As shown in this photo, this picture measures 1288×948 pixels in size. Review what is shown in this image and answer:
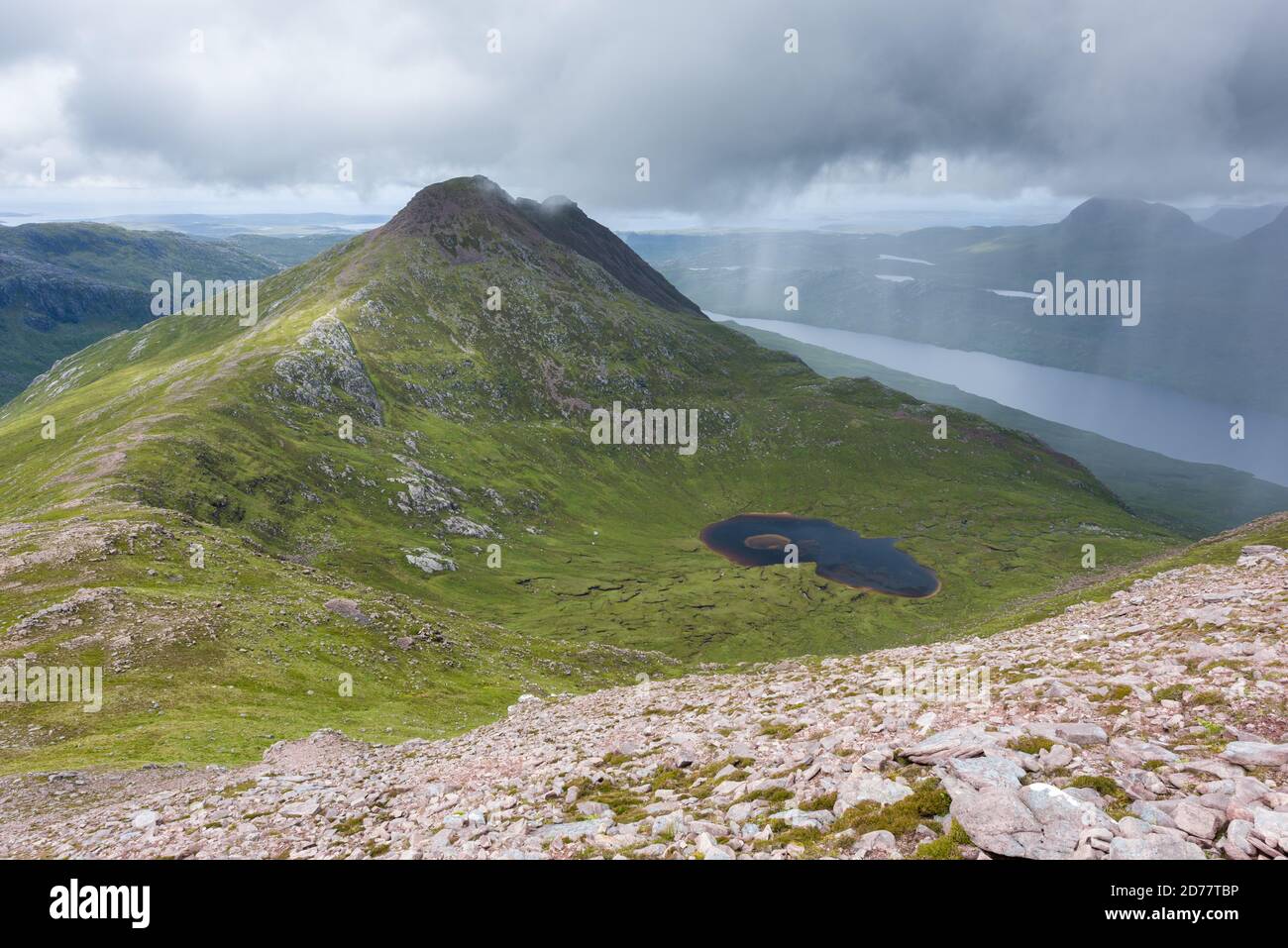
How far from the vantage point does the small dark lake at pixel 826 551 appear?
497ft

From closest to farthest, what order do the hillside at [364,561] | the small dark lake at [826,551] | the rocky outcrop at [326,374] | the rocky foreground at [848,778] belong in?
the rocky foreground at [848,778], the hillside at [364,561], the rocky outcrop at [326,374], the small dark lake at [826,551]

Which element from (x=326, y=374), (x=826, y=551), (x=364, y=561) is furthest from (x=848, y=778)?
(x=326, y=374)

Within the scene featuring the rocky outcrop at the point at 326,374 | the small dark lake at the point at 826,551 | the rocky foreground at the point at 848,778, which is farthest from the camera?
the small dark lake at the point at 826,551

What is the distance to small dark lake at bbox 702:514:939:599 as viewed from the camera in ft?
497

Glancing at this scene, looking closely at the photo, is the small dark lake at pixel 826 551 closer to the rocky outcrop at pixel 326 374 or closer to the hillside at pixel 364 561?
the hillside at pixel 364 561

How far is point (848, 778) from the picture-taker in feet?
53.5

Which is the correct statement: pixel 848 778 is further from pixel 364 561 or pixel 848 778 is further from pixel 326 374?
pixel 326 374

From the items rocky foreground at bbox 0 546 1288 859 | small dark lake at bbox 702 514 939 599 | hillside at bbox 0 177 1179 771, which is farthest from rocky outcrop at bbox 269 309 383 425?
rocky foreground at bbox 0 546 1288 859

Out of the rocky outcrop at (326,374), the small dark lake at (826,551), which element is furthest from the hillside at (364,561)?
the small dark lake at (826,551)

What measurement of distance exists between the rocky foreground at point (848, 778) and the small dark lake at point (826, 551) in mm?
121309

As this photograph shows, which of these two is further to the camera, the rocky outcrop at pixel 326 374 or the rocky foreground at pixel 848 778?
the rocky outcrop at pixel 326 374

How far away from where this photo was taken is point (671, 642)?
11000 centimetres

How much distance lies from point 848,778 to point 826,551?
160530mm

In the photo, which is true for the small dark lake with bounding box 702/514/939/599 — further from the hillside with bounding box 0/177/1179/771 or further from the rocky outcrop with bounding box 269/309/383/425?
the rocky outcrop with bounding box 269/309/383/425
